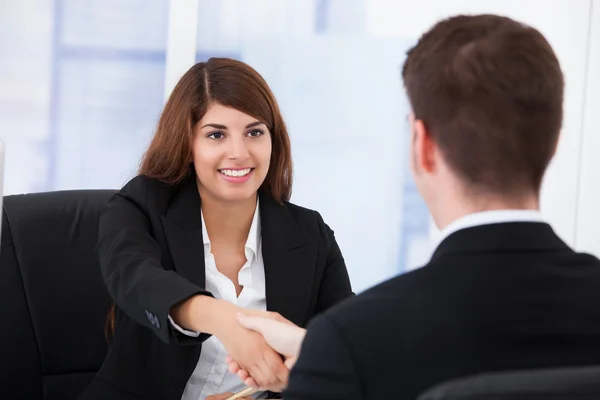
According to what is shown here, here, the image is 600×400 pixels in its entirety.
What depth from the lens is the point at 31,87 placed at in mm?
3441

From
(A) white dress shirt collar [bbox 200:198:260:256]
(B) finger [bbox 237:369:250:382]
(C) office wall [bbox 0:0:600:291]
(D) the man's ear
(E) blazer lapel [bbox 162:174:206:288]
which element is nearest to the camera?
(D) the man's ear

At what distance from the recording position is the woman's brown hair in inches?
84.0

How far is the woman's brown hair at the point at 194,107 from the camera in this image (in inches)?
84.0

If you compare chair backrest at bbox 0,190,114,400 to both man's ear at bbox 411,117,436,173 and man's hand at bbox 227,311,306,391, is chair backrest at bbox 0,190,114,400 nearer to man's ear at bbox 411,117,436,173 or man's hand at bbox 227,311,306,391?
man's hand at bbox 227,311,306,391

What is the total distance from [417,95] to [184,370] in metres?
1.13

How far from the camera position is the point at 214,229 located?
7.20 feet

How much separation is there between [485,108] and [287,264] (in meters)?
1.21

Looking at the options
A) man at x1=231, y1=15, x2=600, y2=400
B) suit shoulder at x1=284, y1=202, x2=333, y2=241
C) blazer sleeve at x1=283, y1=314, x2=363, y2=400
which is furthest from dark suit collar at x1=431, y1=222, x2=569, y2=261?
suit shoulder at x1=284, y1=202, x2=333, y2=241

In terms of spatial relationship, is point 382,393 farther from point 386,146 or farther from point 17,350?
point 386,146

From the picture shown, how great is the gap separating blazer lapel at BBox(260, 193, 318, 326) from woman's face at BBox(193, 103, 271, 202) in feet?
0.38

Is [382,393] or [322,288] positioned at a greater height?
[382,393]

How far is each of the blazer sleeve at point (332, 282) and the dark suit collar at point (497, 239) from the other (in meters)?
1.19

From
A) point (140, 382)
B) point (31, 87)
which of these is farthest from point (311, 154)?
point (140, 382)

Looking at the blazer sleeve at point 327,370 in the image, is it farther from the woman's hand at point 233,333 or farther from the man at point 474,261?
the woman's hand at point 233,333
